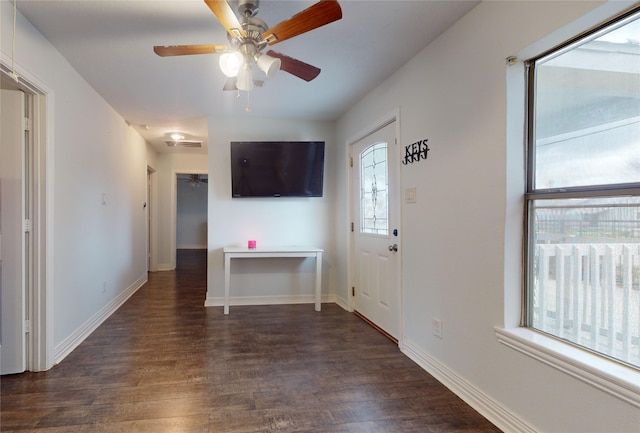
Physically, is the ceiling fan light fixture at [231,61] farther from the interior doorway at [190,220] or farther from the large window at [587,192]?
the interior doorway at [190,220]

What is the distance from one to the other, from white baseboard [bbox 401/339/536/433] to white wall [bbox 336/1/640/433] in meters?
0.02

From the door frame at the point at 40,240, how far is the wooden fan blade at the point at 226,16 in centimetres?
156

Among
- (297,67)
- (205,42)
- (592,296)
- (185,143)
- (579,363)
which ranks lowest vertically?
(579,363)

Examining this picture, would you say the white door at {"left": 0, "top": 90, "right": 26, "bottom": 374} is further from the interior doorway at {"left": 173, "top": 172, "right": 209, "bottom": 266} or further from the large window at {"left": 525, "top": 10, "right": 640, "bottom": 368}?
the interior doorway at {"left": 173, "top": 172, "right": 209, "bottom": 266}

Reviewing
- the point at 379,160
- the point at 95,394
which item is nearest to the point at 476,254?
the point at 379,160

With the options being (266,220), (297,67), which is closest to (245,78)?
(297,67)

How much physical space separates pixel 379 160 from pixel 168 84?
2121 millimetres

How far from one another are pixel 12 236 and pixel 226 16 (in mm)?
2071

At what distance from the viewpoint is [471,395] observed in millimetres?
1958

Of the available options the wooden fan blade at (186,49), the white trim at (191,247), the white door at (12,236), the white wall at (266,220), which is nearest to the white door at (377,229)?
the white wall at (266,220)

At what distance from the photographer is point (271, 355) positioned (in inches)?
105

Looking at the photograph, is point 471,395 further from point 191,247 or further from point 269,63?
point 191,247

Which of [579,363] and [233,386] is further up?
[579,363]

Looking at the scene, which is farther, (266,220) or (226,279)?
(266,220)
